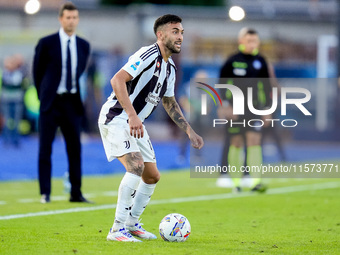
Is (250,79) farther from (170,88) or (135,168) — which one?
(135,168)

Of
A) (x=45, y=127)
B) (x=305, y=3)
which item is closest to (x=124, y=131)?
(x=45, y=127)

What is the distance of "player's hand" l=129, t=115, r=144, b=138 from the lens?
6590 millimetres

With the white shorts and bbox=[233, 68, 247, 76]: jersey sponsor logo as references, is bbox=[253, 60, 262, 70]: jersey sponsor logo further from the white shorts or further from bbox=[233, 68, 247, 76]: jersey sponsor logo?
the white shorts

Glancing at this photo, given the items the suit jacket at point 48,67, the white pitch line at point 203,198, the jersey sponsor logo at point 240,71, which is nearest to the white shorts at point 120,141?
the white pitch line at point 203,198

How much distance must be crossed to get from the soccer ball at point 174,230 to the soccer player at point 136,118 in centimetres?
22

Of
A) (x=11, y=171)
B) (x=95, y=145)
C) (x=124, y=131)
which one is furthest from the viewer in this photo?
(x=95, y=145)

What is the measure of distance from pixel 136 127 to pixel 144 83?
579 mm

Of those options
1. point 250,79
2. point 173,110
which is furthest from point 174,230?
point 250,79

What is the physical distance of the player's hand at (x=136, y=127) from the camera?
6590 mm

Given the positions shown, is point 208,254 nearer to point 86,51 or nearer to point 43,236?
point 43,236

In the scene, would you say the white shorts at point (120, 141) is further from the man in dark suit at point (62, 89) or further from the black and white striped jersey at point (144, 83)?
the man in dark suit at point (62, 89)

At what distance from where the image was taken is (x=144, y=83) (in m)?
7.01

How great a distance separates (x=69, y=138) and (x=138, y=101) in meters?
3.36

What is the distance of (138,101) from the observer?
23.2 ft
